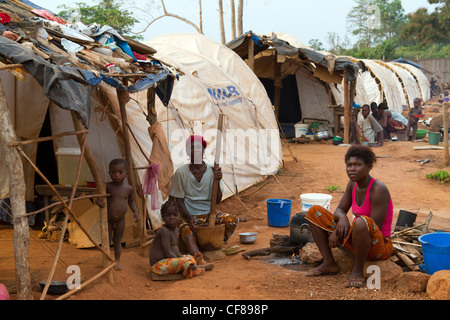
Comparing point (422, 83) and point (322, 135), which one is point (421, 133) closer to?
point (322, 135)

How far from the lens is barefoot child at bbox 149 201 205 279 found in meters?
4.25

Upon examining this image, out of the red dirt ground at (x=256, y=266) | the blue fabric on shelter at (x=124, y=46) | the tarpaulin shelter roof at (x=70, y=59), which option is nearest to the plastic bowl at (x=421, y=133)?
the red dirt ground at (x=256, y=266)

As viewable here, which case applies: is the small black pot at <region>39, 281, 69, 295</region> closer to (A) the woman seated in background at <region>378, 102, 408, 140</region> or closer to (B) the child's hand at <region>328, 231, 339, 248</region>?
(B) the child's hand at <region>328, 231, 339, 248</region>

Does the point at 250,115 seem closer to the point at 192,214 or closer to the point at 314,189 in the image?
the point at 314,189

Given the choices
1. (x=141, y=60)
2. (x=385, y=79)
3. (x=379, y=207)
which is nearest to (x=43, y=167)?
(x=141, y=60)

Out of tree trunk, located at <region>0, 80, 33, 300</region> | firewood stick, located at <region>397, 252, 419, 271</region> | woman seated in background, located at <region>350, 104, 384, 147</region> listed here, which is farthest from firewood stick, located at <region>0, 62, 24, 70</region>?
woman seated in background, located at <region>350, 104, 384, 147</region>

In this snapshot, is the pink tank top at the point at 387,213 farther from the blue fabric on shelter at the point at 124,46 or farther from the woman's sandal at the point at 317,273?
the blue fabric on shelter at the point at 124,46

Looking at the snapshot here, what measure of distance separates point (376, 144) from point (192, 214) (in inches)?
328

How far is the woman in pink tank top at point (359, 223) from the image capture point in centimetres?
364

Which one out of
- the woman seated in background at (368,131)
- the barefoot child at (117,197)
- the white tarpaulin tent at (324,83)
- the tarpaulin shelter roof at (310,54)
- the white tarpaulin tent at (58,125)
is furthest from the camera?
the white tarpaulin tent at (324,83)

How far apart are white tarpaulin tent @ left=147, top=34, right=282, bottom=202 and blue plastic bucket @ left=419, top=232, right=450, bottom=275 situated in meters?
3.63

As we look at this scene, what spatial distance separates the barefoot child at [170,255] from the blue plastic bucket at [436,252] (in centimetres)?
193

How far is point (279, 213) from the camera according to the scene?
20.9ft

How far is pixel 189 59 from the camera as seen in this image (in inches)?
341
